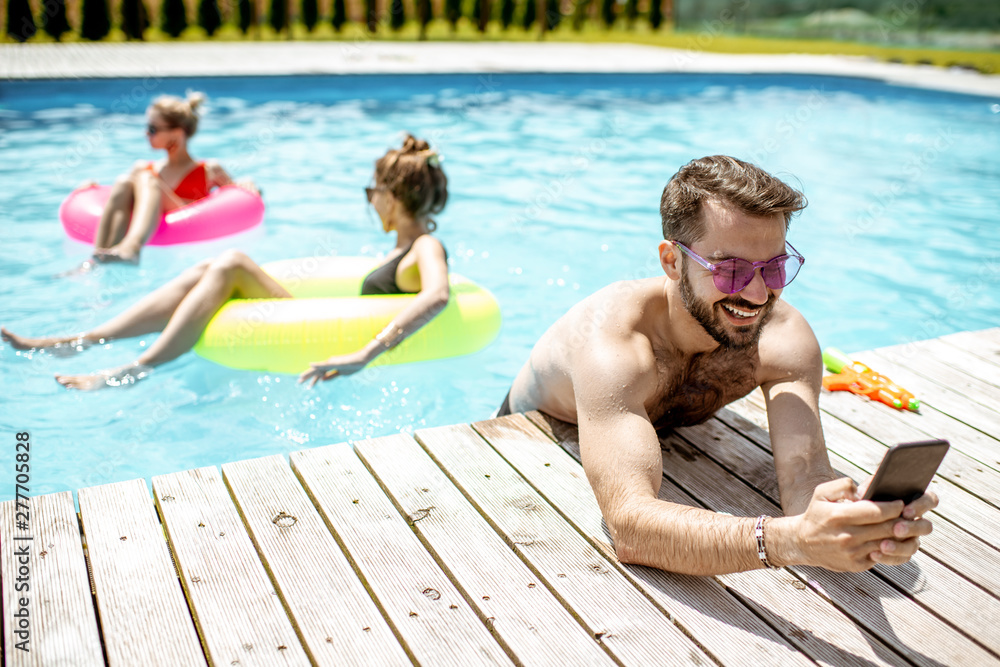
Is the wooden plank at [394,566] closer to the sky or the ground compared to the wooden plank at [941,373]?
closer to the ground

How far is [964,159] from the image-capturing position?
955cm

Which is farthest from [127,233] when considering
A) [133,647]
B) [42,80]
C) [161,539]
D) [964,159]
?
[964,159]

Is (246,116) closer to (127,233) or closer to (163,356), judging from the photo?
(127,233)

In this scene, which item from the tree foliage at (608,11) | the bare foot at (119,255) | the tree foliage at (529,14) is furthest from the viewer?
the tree foliage at (608,11)

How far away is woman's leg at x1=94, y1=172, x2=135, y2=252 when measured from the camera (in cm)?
557

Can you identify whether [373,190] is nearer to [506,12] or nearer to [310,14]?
[310,14]

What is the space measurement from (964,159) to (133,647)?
10.3 metres

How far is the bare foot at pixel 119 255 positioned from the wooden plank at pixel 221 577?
3.40 metres

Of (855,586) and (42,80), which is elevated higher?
(42,80)

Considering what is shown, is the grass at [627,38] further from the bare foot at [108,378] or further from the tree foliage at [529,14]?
the bare foot at [108,378]

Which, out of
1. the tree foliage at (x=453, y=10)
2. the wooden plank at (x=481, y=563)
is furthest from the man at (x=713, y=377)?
the tree foliage at (x=453, y=10)

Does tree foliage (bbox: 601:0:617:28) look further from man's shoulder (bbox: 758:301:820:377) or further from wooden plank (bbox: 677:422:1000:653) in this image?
wooden plank (bbox: 677:422:1000:653)

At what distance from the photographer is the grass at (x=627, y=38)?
52.6ft

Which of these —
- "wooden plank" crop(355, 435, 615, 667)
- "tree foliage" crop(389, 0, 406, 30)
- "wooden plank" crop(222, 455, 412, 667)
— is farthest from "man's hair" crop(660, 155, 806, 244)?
"tree foliage" crop(389, 0, 406, 30)
